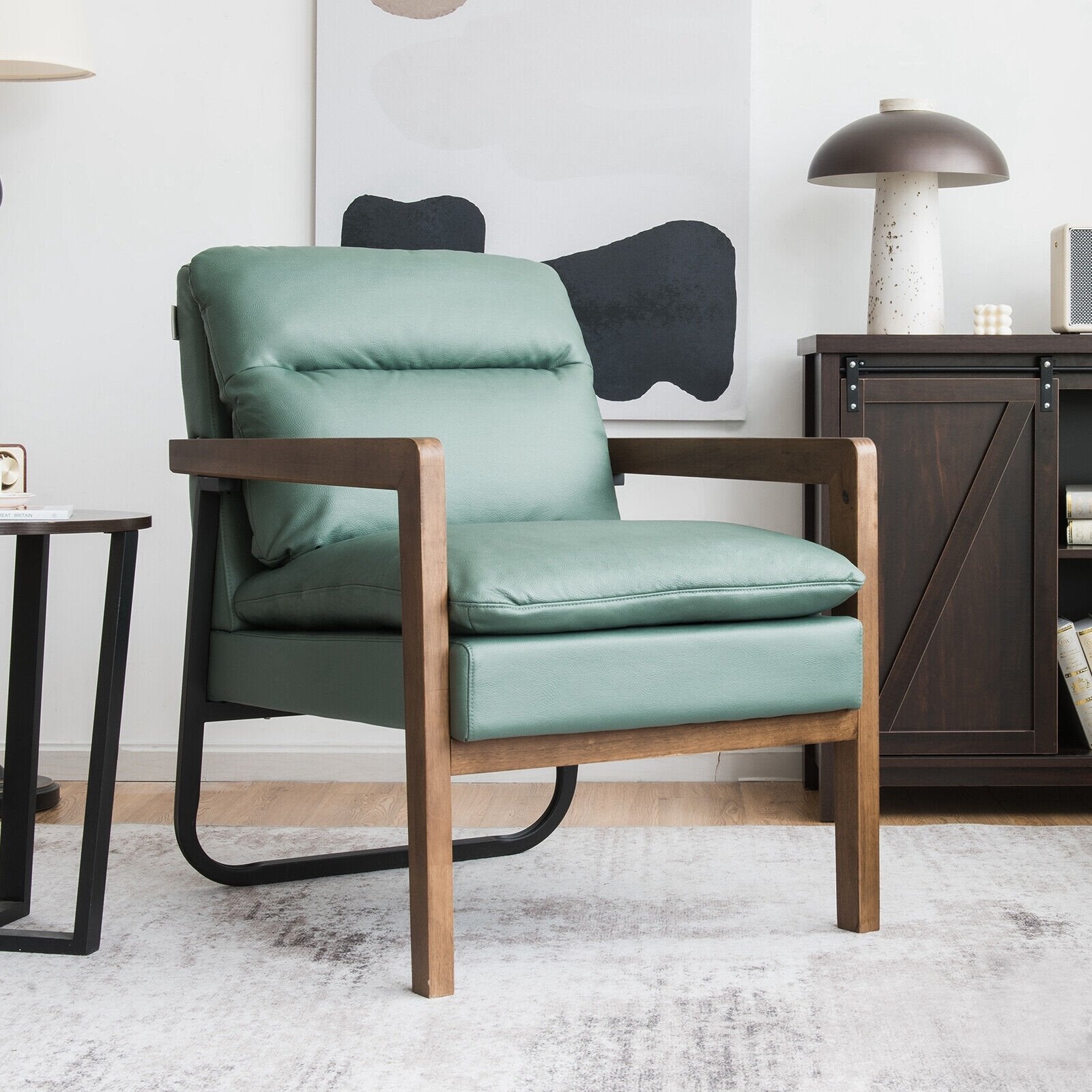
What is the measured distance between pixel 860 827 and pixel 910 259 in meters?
1.20

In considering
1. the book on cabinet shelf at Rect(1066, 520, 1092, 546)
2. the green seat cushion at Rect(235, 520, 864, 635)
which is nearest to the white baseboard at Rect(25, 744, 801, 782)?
the book on cabinet shelf at Rect(1066, 520, 1092, 546)

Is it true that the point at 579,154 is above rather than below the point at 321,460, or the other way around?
above

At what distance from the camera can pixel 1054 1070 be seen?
127cm

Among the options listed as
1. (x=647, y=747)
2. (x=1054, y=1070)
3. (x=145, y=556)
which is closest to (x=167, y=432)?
(x=145, y=556)

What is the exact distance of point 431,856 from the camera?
1.40 meters

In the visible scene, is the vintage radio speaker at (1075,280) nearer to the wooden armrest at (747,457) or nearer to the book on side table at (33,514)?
the wooden armrest at (747,457)

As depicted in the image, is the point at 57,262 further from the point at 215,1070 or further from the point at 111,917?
the point at 215,1070

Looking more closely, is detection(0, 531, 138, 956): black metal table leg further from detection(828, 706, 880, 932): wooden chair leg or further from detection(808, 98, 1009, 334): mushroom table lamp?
detection(808, 98, 1009, 334): mushroom table lamp

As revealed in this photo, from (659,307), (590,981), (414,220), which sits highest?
(414,220)

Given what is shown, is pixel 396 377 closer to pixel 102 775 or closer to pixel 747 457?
pixel 747 457

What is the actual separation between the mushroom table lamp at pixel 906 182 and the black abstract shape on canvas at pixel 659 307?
0.29m

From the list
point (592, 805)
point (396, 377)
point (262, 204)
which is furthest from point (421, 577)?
point (262, 204)

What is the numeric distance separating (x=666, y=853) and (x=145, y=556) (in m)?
1.27

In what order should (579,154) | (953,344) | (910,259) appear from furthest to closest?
(579,154), (910,259), (953,344)
